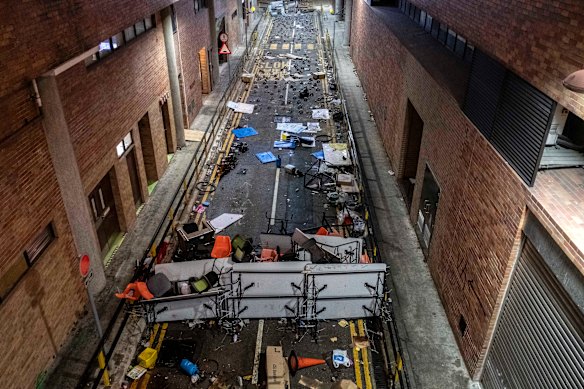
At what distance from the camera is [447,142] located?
433 inches

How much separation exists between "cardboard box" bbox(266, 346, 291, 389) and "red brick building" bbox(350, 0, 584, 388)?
3.76 m

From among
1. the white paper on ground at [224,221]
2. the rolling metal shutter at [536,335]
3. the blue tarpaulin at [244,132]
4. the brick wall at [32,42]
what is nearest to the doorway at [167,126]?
the blue tarpaulin at [244,132]

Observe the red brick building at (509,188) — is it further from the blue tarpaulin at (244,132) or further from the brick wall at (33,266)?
the blue tarpaulin at (244,132)

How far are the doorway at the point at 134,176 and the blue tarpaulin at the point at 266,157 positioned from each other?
17.5 feet

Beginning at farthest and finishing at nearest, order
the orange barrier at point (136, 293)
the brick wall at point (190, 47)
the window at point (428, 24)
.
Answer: the brick wall at point (190, 47) < the window at point (428, 24) < the orange barrier at point (136, 293)

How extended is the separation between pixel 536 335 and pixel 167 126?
→ 15045 mm

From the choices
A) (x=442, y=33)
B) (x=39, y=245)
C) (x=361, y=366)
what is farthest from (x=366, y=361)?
(x=442, y=33)

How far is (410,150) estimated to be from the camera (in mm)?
16141

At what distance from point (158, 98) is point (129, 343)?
9493mm

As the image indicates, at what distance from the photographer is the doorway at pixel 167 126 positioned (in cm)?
1780

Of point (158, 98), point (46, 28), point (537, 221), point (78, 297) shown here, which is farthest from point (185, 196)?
point (537, 221)

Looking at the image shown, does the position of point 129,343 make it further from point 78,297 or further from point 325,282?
point 325,282

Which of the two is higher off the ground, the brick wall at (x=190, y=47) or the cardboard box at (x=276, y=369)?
the brick wall at (x=190, y=47)

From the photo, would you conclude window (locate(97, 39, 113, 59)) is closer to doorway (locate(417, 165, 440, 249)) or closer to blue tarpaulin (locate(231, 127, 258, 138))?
blue tarpaulin (locate(231, 127, 258, 138))
